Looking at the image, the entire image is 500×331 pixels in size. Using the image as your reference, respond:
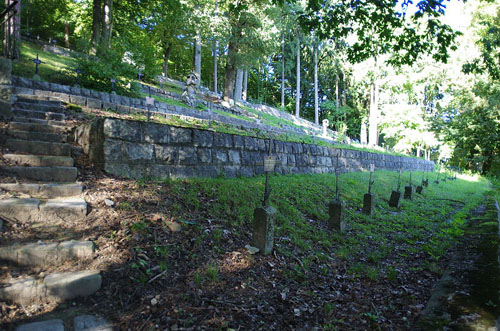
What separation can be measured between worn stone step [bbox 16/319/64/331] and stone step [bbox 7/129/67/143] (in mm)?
3684

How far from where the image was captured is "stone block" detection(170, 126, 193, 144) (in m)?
5.37

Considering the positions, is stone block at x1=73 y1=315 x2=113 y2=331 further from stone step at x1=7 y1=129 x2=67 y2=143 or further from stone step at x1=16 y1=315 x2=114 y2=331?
stone step at x1=7 y1=129 x2=67 y2=143

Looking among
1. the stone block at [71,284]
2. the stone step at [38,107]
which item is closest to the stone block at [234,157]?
the stone step at [38,107]

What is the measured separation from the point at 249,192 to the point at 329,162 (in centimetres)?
620

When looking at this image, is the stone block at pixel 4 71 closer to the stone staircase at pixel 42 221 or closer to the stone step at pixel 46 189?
the stone staircase at pixel 42 221

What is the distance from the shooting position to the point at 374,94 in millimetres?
29609

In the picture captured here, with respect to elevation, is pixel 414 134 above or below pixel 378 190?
above

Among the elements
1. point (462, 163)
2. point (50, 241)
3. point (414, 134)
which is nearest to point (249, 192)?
point (50, 241)

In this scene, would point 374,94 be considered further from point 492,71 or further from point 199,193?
point 199,193

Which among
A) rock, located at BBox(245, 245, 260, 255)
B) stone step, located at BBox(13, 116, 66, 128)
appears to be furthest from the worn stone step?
stone step, located at BBox(13, 116, 66, 128)

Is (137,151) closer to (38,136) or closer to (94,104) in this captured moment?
(38,136)

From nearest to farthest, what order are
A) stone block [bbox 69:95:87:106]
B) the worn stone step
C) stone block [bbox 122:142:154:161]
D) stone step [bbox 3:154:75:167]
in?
the worn stone step < stone step [bbox 3:154:75:167] < stone block [bbox 122:142:154:161] < stone block [bbox 69:95:87:106]

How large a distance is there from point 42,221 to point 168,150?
2.48 metres

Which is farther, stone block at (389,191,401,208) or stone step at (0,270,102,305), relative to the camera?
stone block at (389,191,401,208)
